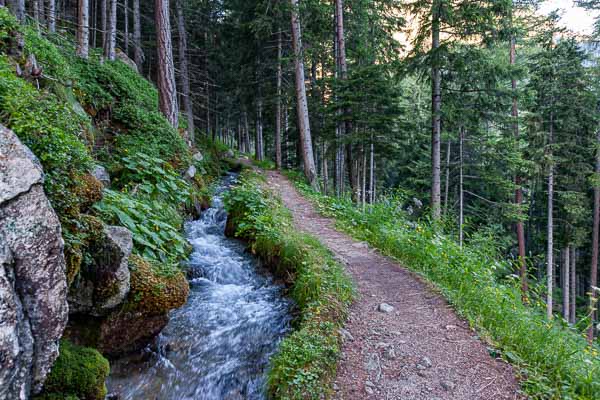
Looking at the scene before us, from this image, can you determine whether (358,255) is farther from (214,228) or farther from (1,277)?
(1,277)

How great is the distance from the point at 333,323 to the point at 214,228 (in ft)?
16.5

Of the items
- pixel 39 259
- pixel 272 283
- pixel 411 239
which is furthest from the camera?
pixel 411 239

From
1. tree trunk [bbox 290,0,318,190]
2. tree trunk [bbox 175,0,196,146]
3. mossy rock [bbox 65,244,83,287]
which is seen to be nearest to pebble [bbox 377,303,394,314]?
mossy rock [bbox 65,244,83,287]

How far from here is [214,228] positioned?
324 inches

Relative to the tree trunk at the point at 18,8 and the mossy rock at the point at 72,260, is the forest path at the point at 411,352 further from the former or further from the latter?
the tree trunk at the point at 18,8

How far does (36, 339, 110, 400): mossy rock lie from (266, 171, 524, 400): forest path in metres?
2.13

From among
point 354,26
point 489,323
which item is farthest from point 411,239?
point 354,26

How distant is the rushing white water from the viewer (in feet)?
11.5

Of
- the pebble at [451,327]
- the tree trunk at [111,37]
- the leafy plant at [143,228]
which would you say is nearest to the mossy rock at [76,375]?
the leafy plant at [143,228]

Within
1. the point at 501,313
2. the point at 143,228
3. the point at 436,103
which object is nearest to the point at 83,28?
the point at 143,228

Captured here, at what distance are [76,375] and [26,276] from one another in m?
1.16

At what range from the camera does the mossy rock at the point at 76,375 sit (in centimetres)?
260

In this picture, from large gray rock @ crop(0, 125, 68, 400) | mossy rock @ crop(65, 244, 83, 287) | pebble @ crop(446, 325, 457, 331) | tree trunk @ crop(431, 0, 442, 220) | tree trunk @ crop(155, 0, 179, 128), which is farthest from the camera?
tree trunk @ crop(431, 0, 442, 220)

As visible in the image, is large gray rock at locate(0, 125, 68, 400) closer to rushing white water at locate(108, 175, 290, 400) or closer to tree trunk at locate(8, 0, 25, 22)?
rushing white water at locate(108, 175, 290, 400)
